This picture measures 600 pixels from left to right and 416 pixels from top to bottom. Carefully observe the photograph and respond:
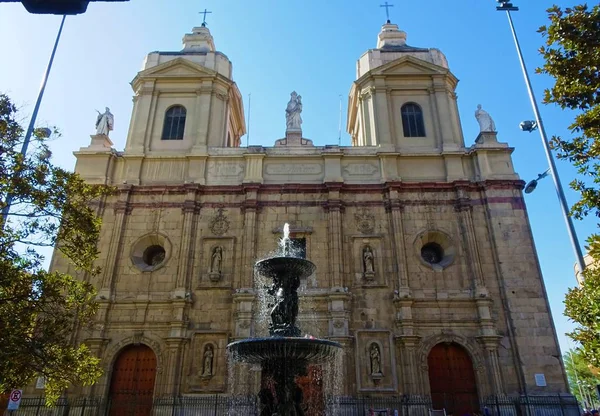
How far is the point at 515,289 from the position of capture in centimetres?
1894

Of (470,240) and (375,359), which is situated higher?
(470,240)

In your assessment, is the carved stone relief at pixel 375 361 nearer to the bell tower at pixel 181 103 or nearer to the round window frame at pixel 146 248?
the round window frame at pixel 146 248

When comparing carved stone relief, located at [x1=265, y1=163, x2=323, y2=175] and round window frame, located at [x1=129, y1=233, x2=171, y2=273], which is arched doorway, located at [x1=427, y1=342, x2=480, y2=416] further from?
round window frame, located at [x1=129, y1=233, x2=171, y2=273]

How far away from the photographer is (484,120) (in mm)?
23250

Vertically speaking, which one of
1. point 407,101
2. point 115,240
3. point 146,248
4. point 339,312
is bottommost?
point 339,312

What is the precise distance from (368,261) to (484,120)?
985 centimetres

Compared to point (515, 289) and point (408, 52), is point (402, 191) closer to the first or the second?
point (515, 289)

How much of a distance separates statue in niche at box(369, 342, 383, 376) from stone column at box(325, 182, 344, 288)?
2.72 metres

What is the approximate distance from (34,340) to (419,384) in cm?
1307

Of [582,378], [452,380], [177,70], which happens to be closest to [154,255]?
[177,70]

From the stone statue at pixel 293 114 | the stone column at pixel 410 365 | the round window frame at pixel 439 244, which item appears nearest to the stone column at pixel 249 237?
the stone statue at pixel 293 114

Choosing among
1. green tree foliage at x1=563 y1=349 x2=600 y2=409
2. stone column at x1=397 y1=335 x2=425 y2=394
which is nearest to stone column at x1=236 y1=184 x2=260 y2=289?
stone column at x1=397 y1=335 x2=425 y2=394

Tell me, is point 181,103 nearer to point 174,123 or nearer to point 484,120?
point 174,123

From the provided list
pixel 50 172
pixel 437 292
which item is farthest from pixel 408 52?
pixel 50 172
